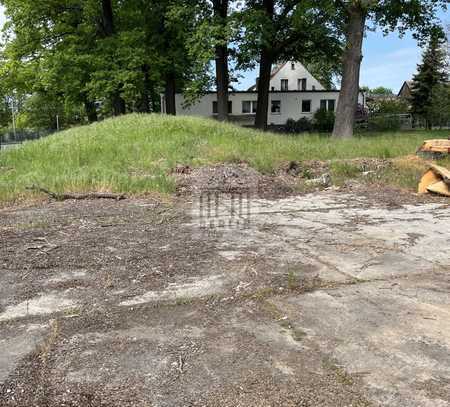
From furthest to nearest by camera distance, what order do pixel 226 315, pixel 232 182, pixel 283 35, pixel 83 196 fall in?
pixel 283 35 < pixel 232 182 < pixel 83 196 < pixel 226 315

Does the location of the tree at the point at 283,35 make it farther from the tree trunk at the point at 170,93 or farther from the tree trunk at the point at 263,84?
the tree trunk at the point at 170,93

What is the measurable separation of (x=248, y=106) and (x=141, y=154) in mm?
33906

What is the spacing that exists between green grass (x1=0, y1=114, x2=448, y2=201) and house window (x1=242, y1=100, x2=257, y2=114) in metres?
29.3

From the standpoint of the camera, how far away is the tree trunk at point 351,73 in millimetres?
17547

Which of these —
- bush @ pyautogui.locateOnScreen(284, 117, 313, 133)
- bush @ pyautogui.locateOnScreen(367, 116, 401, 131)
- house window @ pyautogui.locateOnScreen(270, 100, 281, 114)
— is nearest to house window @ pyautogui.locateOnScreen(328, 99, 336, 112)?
house window @ pyautogui.locateOnScreen(270, 100, 281, 114)

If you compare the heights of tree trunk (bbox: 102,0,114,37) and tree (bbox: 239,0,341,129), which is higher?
tree trunk (bbox: 102,0,114,37)

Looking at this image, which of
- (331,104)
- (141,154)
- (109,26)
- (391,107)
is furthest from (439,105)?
(141,154)

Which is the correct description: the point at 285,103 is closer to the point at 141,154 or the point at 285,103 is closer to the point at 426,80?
the point at 426,80

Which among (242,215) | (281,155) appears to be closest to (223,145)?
(281,155)

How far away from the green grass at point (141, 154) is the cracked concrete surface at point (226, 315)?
260 centimetres

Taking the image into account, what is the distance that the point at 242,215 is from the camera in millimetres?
6609

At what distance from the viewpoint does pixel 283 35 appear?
76.6 ft

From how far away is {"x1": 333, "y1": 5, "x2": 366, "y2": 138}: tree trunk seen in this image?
17.5 m

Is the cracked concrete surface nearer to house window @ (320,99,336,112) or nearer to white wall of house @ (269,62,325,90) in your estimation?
house window @ (320,99,336,112)
